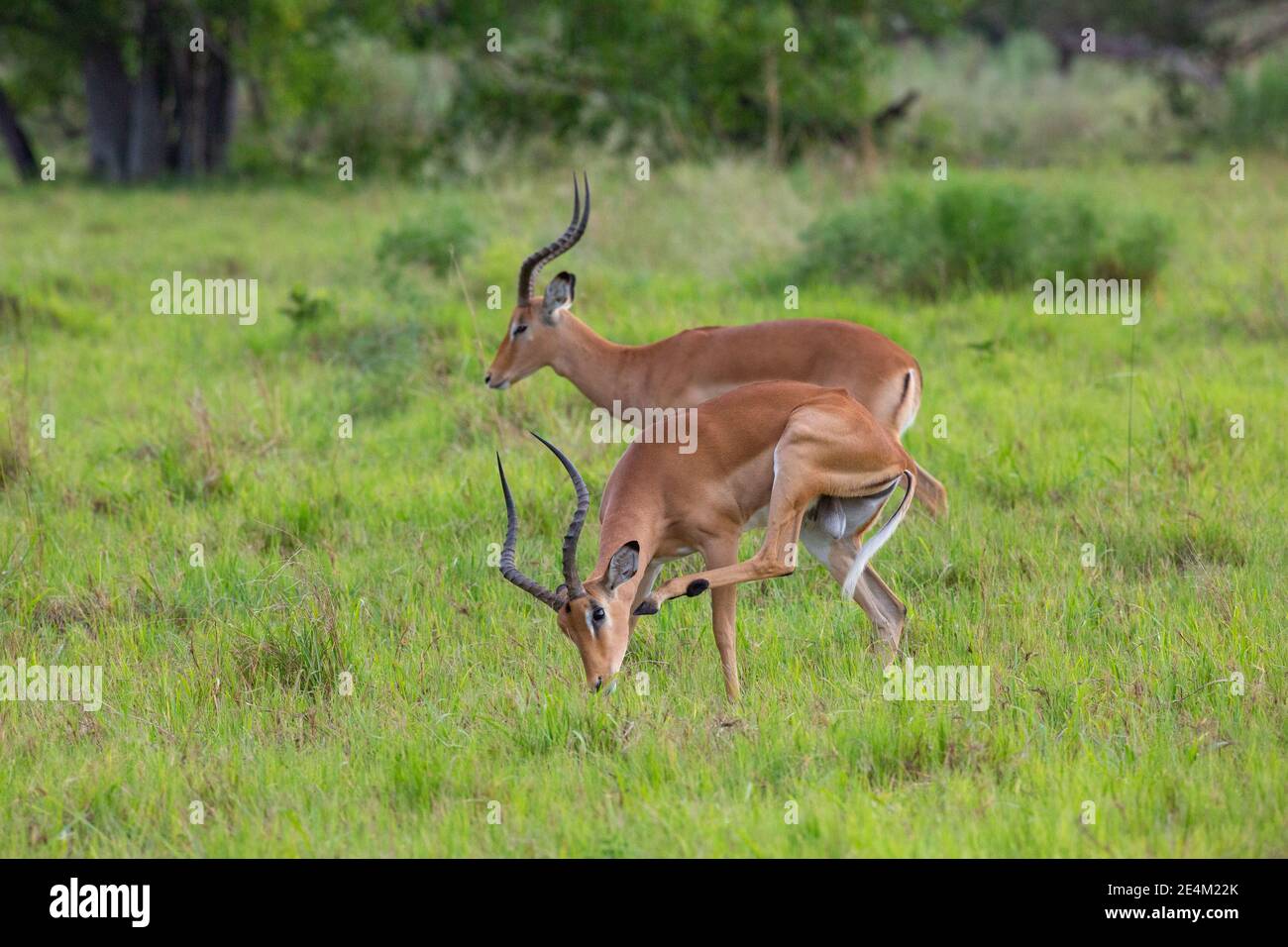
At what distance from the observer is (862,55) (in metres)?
16.8

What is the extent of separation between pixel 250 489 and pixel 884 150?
12.3 metres

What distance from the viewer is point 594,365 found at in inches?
279

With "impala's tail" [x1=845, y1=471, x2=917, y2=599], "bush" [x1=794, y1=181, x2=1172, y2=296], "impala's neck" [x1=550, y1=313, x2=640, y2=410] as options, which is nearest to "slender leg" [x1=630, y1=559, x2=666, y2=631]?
"impala's tail" [x1=845, y1=471, x2=917, y2=599]

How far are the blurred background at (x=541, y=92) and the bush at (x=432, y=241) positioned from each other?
456 cm

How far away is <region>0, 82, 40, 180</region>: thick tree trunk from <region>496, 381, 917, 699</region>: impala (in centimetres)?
1729

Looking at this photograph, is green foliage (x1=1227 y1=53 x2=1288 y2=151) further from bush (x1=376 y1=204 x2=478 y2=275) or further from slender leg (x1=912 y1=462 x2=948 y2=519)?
slender leg (x1=912 y1=462 x2=948 y2=519)

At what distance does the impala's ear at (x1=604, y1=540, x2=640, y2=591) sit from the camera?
14.6 ft

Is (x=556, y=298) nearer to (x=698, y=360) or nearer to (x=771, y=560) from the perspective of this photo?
(x=698, y=360)

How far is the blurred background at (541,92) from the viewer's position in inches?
658

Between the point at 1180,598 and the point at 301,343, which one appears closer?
the point at 1180,598

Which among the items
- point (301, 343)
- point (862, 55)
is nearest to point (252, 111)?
point (862, 55)

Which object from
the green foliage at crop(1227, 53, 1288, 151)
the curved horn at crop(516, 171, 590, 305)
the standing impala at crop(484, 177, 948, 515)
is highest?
the green foliage at crop(1227, 53, 1288, 151)

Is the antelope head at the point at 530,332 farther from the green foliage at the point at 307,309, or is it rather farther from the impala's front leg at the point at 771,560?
the green foliage at the point at 307,309

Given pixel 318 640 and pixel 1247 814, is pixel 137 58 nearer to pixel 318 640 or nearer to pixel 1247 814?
pixel 318 640
